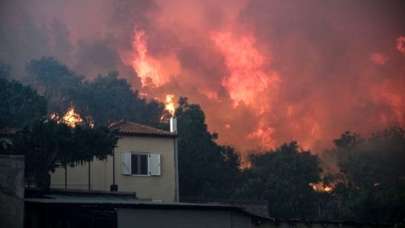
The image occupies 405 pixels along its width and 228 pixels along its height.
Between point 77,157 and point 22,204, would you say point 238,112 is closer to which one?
point 77,157

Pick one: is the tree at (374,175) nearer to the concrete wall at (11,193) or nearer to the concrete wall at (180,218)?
the concrete wall at (180,218)

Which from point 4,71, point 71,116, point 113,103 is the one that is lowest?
point 71,116

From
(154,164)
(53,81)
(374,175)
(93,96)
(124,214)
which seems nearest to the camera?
(124,214)

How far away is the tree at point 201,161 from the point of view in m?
57.6

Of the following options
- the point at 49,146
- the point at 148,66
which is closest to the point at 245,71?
the point at 148,66

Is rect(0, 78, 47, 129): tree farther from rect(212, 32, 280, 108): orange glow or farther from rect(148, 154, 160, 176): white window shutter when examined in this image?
rect(212, 32, 280, 108): orange glow

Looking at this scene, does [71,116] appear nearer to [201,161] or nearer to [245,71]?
[201,161]

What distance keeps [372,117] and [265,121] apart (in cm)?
1427

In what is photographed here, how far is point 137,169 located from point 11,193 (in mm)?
19821

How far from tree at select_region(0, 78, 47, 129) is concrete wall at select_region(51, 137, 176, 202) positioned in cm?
773

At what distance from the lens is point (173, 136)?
45875 mm

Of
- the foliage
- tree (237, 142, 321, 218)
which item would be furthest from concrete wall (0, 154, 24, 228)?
the foliage

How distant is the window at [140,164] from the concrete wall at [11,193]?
18965 millimetres

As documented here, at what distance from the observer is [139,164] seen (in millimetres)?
44625
